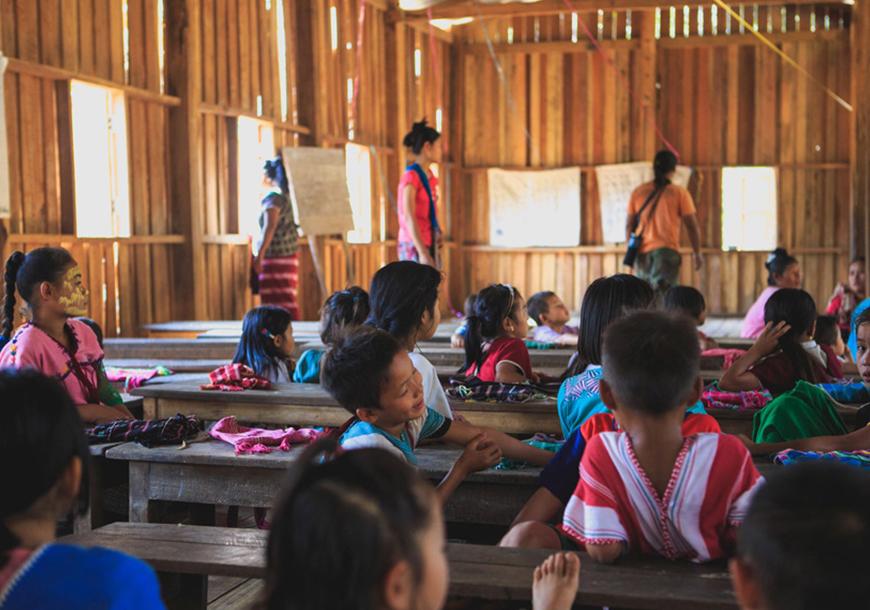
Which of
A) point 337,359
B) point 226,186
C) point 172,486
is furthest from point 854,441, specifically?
point 226,186

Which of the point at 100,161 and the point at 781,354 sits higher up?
the point at 100,161

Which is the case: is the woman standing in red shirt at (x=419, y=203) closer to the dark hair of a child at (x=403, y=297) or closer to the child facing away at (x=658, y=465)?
the dark hair of a child at (x=403, y=297)

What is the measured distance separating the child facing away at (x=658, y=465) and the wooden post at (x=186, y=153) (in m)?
6.64

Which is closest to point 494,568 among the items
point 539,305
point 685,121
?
point 539,305

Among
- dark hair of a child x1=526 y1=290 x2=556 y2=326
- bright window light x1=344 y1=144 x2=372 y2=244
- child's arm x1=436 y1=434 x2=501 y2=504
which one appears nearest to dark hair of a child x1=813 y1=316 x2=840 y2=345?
dark hair of a child x1=526 y1=290 x2=556 y2=326

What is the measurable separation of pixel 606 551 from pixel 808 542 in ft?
2.96

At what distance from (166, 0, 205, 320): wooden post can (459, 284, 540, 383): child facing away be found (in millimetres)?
4441

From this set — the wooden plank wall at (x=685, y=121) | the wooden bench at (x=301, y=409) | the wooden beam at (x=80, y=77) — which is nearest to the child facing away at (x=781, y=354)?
the wooden bench at (x=301, y=409)

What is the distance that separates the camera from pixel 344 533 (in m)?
1.20

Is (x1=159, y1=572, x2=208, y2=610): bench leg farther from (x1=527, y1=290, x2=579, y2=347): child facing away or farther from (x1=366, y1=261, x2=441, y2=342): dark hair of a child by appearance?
(x1=527, y1=290, x2=579, y2=347): child facing away

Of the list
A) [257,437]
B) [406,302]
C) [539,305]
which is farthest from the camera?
[539,305]

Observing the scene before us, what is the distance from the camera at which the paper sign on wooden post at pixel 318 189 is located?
28.8 ft

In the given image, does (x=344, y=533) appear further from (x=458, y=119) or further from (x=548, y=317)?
(x=458, y=119)

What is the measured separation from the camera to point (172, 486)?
3256 mm
